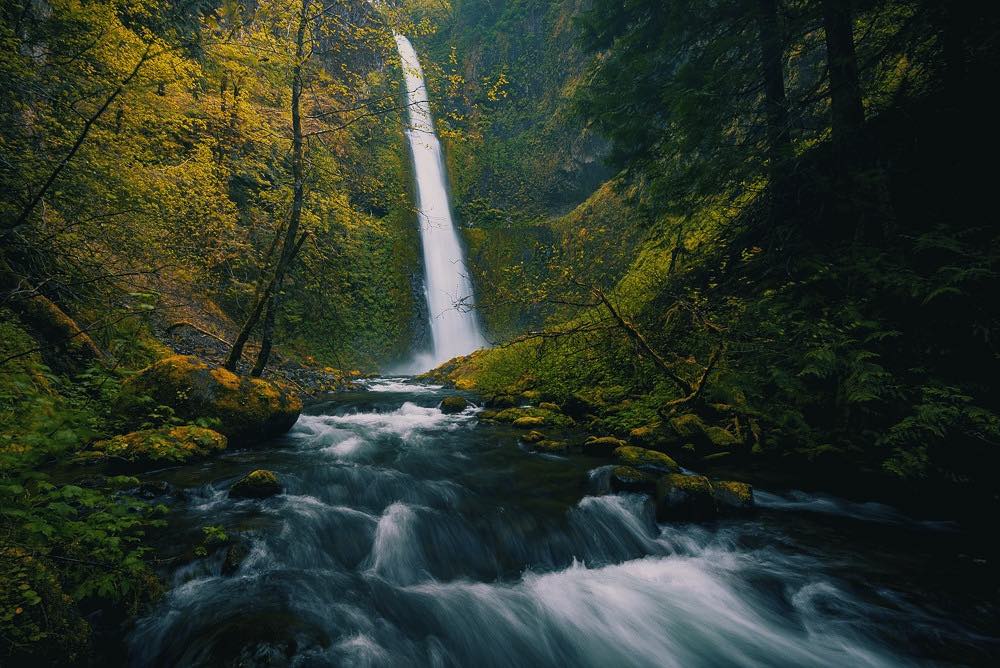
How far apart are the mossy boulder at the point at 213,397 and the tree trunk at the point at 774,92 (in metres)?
8.23

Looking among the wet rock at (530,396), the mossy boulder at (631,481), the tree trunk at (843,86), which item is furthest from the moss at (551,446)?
the tree trunk at (843,86)

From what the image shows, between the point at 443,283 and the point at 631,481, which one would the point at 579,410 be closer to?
the point at 631,481

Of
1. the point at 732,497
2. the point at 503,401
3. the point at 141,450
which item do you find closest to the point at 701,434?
the point at 732,497

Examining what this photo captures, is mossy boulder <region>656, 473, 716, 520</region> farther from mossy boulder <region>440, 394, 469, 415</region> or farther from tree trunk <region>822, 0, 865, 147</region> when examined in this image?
mossy boulder <region>440, 394, 469, 415</region>

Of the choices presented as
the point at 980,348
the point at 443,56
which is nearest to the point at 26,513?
the point at 980,348

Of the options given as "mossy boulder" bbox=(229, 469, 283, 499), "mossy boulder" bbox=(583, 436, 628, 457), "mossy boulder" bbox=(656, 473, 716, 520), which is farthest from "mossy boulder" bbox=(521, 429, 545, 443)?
"mossy boulder" bbox=(229, 469, 283, 499)

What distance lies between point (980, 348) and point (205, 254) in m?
11.3

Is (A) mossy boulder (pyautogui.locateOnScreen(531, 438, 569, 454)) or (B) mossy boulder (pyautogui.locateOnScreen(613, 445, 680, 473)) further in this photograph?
(A) mossy boulder (pyautogui.locateOnScreen(531, 438, 569, 454))

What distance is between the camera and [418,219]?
2533 centimetres

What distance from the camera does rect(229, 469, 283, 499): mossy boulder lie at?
16.5 ft

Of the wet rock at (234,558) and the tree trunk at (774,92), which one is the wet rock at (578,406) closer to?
the tree trunk at (774,92)

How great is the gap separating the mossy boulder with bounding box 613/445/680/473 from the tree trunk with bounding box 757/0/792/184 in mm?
4035

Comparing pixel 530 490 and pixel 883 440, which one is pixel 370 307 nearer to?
pixel 530 490

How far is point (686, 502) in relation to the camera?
4.76 m
